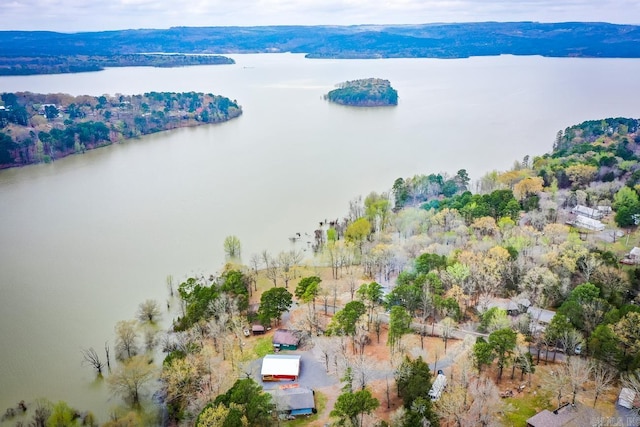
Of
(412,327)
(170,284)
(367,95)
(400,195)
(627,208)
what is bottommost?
(412,327)

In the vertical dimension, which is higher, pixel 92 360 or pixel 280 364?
pixel 280 364

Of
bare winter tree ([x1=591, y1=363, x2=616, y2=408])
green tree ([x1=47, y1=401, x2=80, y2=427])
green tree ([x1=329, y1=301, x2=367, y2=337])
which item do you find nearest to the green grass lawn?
green tree ([x1=329, y1=301, x2=367, y2=337])

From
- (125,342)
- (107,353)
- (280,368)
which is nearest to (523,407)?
(280,368)

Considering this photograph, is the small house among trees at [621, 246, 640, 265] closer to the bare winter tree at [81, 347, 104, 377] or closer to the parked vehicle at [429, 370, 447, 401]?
the parked vehicle at [429, 370, 447, 401]

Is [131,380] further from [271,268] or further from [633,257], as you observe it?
[633,257]

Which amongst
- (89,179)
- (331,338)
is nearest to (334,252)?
(331,338)

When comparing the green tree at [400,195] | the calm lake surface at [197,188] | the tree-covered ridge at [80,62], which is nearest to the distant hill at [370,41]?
the tree-covered ridge at [80,62]

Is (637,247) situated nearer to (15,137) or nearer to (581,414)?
(581,414)

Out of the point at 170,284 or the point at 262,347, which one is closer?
the point at 262,347
